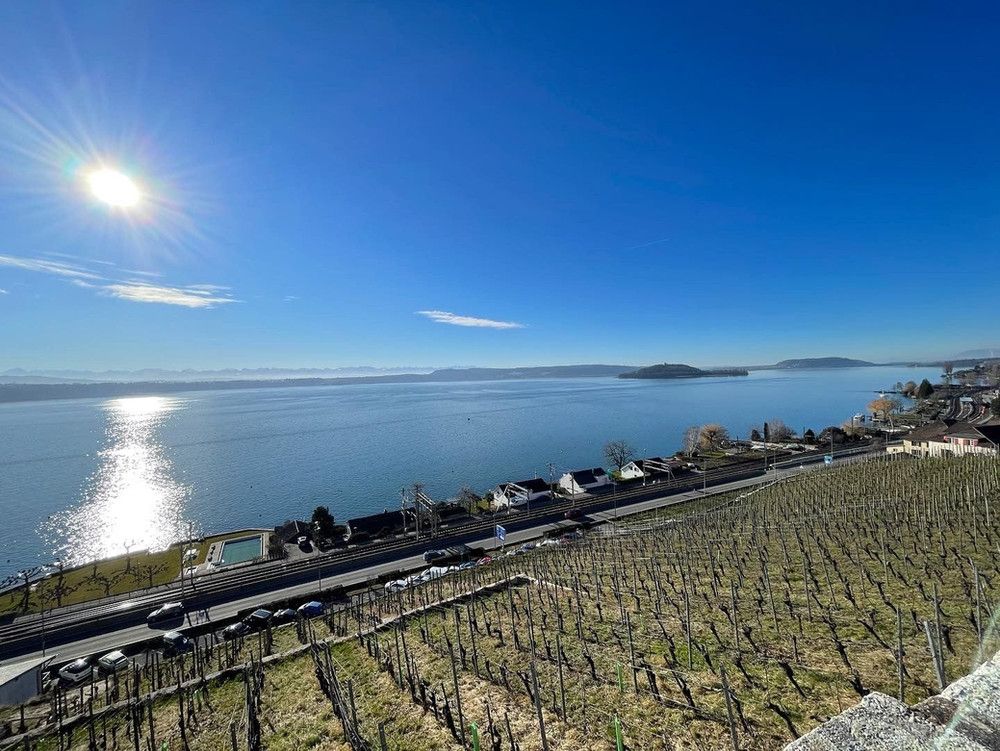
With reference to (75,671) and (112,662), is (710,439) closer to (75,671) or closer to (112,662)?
(112,662)

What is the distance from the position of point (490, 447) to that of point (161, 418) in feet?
455

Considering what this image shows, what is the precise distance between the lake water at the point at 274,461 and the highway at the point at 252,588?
19.2 meters

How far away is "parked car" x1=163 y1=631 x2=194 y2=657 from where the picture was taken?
52.5 ft

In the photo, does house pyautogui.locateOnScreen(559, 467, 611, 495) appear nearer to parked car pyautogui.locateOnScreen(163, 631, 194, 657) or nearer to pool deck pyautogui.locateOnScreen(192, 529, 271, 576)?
pool deck pyautogui.locateOnScreen(192, 529, 271, 576)

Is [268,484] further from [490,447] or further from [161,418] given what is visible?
[161,418]

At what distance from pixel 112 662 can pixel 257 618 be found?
4501mm

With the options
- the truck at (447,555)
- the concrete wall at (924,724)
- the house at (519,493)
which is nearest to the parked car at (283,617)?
the truck at (447,555)

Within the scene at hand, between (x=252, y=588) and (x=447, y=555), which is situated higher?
(x=252, y=588)

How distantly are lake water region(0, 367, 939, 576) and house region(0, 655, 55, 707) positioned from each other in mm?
30684

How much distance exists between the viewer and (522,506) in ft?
120

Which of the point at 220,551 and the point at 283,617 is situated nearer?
the point at 283,617

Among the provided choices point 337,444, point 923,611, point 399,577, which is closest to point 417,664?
point 923,611

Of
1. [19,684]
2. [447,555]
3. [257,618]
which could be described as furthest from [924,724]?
[447,555]

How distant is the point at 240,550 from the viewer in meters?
30.2
